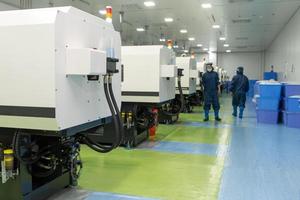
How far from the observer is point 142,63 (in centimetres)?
498

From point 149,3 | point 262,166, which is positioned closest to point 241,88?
point 149,3

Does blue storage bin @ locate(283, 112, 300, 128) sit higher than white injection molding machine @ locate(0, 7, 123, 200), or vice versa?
white injection molding machine @ locate(0, 7, 123, 200)

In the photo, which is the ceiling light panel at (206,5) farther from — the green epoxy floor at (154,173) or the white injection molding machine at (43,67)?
the white injection molding machine at (43,67)

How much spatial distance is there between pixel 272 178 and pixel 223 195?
2.96 ft

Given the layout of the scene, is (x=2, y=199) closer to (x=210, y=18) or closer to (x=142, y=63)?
(x=142, y=63)

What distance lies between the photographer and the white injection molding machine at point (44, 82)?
2.15 meters

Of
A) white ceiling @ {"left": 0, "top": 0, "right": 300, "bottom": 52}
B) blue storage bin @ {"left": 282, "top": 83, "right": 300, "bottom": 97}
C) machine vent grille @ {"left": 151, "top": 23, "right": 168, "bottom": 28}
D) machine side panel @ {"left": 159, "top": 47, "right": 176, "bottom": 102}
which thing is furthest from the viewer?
machine vent grille @ {"left": 151, "top": 23, "right": 168, "bottom": 28}

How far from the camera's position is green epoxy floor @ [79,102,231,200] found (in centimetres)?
325

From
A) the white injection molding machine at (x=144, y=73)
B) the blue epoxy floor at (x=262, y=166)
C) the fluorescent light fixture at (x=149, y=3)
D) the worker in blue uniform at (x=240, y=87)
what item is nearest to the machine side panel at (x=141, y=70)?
the white injection molding machine at (x=144, y=73)

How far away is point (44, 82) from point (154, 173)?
2120 millimetres

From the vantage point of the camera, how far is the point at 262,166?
417cm

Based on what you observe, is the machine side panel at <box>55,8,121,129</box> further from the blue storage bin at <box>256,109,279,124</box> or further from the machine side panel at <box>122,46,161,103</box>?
the blue storage bin at <box>256,109,279,124</box>

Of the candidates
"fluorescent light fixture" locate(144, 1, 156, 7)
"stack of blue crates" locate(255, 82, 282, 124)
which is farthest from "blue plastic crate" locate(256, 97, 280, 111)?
"fluorescent light fixture" locate(144, 1, 156, 7)

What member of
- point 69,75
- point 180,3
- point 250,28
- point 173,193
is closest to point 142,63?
point 173,193
